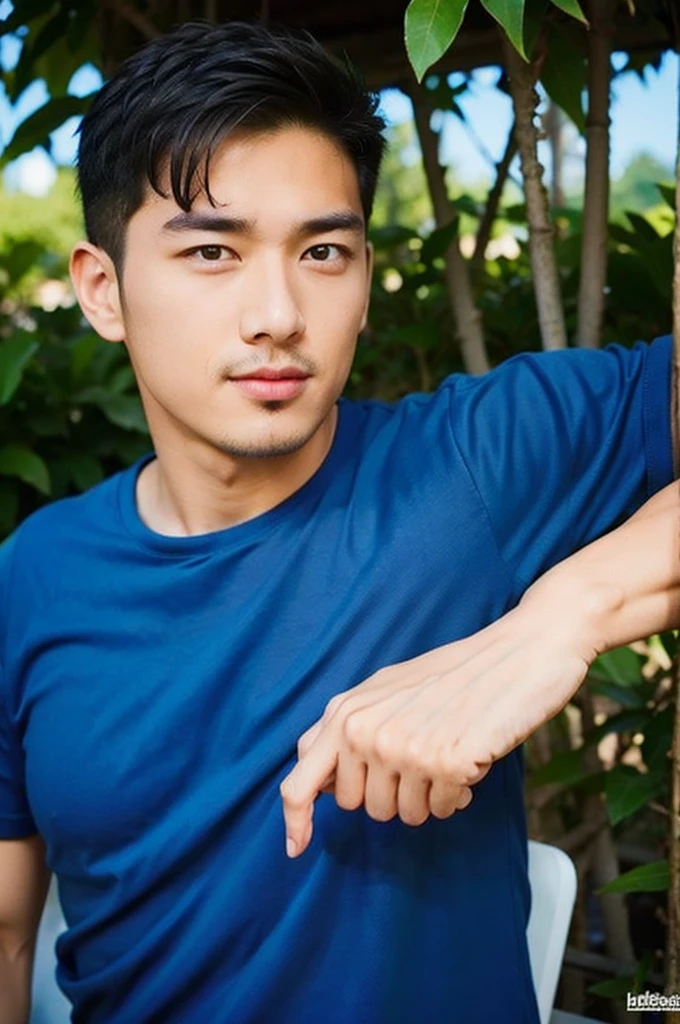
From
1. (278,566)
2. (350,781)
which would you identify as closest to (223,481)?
(278,566)

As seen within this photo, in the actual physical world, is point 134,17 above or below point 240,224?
above

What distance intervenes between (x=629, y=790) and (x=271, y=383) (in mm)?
782

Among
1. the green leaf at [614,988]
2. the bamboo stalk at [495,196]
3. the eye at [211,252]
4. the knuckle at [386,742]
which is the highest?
the bamboo stalk at [495,196]

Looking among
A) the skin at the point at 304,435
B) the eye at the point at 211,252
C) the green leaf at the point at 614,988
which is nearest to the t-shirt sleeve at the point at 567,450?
the skin at the point at 304,435

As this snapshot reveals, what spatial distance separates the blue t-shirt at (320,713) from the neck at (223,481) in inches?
1.0

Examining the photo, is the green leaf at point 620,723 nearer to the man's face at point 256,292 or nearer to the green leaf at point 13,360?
the man's face at point 256,292

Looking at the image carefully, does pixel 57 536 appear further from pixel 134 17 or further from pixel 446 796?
pixel 134 17

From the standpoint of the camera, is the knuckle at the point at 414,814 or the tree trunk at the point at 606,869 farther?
the tree trunk at the point at 606,869

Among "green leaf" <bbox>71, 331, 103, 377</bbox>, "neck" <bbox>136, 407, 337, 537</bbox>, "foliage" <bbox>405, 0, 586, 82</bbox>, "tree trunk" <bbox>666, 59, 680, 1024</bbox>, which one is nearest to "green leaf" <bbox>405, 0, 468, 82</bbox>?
"foliage" <bbox>405, 0, 586, 82</bbox>

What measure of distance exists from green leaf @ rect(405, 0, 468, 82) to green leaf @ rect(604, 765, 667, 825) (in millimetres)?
1011

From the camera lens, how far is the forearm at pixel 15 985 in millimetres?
1739

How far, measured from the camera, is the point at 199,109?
143 centimetres

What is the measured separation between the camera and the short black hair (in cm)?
143

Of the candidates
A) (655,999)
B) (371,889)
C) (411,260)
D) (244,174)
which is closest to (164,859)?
(371,889)
